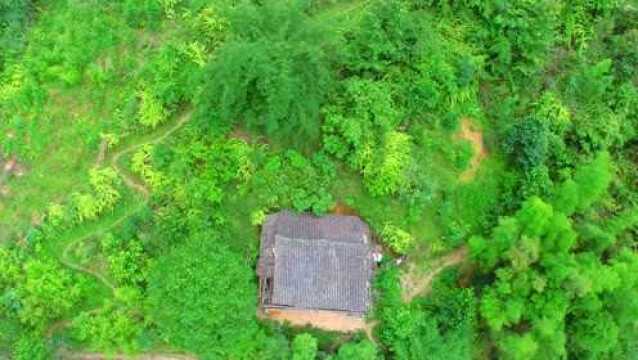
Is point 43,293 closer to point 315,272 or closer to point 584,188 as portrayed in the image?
point 315,272

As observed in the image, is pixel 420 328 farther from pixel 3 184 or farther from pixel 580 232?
pixel 3 184

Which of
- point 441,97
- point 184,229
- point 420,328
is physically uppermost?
point 441,97

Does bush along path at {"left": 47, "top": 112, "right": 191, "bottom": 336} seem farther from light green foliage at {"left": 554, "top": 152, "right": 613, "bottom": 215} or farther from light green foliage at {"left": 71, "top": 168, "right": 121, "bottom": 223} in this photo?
light green foliage at {"left": 554, "top": 152, "right": 613, "bottom": 215}

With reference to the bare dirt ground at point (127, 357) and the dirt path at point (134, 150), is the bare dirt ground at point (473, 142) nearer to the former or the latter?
the dirt path at point (134, 150)

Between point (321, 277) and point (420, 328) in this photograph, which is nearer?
point (321, 277)

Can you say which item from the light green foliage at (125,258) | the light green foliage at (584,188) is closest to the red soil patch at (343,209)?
the light green foliage at (125,258)

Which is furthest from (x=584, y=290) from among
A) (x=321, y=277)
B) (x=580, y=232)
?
(x=321, y=277)
